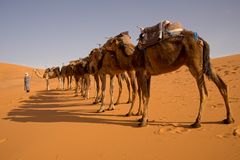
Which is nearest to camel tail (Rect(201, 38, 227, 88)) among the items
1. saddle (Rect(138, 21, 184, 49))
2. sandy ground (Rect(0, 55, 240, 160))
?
saddle (Rect(138, 21, 184, 49))

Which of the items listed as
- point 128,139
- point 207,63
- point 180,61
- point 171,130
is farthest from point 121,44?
point 128,139

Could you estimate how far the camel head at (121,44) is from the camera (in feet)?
30.0

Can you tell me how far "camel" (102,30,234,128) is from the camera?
20.8 ft

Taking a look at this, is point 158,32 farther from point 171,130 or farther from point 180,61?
point 171,130

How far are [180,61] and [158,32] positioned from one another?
1016 millimetres

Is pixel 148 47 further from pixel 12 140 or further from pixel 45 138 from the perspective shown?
pixel 12 140

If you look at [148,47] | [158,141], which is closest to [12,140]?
[158,141]

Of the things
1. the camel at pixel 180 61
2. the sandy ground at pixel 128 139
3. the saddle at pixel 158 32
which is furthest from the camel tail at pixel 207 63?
the sandy ground at pixel 128 139

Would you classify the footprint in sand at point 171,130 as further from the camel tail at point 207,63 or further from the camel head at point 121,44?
the camel head at point 121,44

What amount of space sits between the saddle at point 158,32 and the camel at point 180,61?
11cm

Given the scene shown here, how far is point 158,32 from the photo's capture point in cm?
709

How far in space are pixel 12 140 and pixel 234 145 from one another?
5.34 m

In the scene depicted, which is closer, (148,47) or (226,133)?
(226,133)

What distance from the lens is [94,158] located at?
477 centimetres
